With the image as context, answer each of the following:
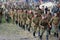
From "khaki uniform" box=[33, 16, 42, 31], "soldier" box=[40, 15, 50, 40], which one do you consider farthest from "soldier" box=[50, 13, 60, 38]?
"khaki uniform" box=[33, 16, 42, 31]

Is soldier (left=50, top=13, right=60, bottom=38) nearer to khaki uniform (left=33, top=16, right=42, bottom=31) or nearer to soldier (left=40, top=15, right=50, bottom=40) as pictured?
soldier (left=40, top=15, right=50, bottom=40)

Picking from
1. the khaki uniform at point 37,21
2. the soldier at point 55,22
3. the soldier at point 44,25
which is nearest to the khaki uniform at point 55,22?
the soldier at point 55,22

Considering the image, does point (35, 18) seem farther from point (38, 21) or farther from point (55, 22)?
point (55, 22)

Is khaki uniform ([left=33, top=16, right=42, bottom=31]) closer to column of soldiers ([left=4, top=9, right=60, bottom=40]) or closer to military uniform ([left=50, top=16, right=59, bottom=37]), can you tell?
column of soldiers ([left=4, top=9, right=60, bottom=40])

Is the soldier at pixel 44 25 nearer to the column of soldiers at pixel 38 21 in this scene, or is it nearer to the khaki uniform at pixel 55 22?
the column of soldiers at pixel 38 21

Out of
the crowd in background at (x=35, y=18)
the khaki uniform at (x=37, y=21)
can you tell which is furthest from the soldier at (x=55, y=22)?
the khaki uniform at (x=37, y=21)

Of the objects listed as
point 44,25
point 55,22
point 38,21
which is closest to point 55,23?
point 55,22

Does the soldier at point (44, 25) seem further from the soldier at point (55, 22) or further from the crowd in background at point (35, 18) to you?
the soldier at point (55, 22)

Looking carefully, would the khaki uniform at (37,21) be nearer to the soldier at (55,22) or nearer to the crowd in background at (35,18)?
the crowd in background at (35,18)

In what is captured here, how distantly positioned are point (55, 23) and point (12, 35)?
101 centimetres

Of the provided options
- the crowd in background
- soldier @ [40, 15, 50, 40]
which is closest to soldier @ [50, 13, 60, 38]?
the crowd in background

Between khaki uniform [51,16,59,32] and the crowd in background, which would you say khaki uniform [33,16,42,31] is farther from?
khaki uniform [51,16,59,32]

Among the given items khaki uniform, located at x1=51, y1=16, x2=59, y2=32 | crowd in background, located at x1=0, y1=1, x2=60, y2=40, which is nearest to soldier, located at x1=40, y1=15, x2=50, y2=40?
crowd in background, located at x1=0, y1=1, x2=60, y2=40

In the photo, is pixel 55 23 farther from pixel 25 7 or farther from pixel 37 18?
pixel 25 7
